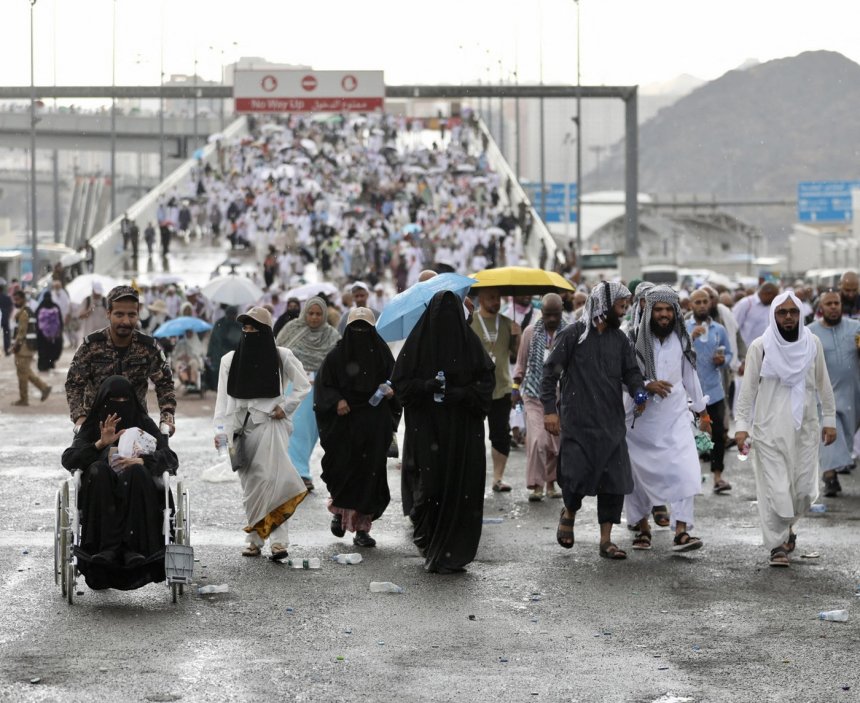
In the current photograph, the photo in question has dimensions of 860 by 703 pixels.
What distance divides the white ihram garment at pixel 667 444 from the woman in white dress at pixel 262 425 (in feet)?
6.78

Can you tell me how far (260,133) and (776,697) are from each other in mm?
63448

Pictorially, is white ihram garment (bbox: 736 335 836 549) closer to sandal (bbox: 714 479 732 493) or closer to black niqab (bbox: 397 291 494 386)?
black niqab (bbox: 397 291 494 386)

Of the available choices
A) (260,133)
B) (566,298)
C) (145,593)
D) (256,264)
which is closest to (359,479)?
(145,593)

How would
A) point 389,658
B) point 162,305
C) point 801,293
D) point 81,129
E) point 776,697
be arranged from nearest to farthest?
1. point 776,697
2. point 389,658
3. point 801,293
4. point 162,305
5. point 81,129

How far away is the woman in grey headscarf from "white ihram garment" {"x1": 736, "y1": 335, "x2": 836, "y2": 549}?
4088 mm

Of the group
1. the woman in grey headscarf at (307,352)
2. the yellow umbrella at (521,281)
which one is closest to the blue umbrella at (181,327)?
the yellow umbrella at (521,281)

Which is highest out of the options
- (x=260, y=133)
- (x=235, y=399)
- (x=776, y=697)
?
(x=260, y=133)

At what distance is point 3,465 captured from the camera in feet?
48.4

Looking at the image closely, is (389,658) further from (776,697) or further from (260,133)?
(260,133)

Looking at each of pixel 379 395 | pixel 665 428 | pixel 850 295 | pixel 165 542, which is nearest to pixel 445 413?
pixel 379 395

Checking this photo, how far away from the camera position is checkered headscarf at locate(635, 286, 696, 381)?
1042 centimetres

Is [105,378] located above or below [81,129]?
below

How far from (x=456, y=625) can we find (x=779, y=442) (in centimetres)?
287

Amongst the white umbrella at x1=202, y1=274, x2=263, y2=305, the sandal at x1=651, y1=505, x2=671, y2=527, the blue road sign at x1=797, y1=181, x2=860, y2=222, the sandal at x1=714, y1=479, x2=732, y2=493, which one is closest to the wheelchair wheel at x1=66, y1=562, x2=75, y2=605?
the sandal at x1=651, y1=505, x2=671, y2=527
